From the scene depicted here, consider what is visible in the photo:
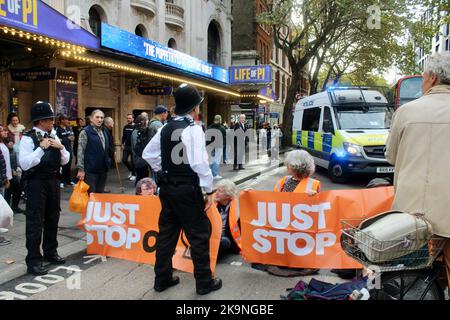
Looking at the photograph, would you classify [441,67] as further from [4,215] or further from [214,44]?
[214,44]

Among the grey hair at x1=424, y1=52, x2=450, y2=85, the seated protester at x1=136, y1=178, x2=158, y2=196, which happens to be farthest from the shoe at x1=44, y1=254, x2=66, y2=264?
the grey hair at x1=424, y1=52, x2=450, y2=85

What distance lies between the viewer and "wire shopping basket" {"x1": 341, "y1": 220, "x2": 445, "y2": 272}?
2.52m

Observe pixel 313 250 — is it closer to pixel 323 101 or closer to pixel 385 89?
pixel 323 101

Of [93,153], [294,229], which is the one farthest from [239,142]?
[294,229]

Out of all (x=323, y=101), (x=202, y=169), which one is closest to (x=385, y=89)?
(x=323, y=101)

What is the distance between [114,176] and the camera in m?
11.6

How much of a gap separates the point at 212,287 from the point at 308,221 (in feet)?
4.11

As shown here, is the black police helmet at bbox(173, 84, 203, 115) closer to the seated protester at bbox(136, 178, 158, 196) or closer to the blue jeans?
the seated protester at bbox(136, 178, 158, 196)

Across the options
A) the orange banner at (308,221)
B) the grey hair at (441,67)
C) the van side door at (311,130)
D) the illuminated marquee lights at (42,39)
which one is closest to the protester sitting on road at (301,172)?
the orange banner at (308,221)

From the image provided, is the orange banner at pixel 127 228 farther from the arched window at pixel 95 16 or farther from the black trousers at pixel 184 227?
the arched window at pixel 95 16

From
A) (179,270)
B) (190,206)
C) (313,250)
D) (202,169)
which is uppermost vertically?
(202,169)

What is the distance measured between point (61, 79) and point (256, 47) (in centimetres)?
2643

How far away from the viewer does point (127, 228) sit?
15.1 feet

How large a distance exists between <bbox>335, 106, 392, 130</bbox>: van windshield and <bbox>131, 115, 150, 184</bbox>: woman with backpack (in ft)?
17.9
